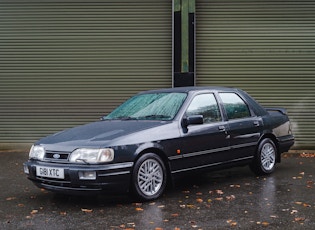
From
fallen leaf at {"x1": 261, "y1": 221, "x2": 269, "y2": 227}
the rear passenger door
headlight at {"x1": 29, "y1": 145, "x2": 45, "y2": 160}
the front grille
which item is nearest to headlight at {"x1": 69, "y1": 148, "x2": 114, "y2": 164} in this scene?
the front grille

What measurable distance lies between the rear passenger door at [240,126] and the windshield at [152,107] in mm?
874

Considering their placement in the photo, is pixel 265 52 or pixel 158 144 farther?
pixel 265 52

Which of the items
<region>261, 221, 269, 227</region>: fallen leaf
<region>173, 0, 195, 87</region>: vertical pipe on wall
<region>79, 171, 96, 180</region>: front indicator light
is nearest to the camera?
<region>261, 221, 269, 227</region>: fallen leaf

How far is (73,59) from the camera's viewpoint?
11266 millimetres

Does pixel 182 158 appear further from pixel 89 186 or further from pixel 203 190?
pixel 89 186

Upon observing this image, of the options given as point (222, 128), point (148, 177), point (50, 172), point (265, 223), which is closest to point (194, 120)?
point (222, 128)

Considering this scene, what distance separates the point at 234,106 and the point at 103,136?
2.45 meters

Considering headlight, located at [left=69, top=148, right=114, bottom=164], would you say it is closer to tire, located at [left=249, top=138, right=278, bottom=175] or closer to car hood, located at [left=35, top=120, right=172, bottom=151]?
car hood, located at [left=35, top=120, right=172, bottom=151]

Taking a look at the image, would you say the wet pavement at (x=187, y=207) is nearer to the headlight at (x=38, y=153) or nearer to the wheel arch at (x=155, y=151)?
the wheel arch at (x=155, y=151)

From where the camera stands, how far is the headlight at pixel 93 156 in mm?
5246

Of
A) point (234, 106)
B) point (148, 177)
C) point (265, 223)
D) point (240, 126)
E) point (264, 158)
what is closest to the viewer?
point (265, 223)

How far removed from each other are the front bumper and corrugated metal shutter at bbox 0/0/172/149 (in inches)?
234

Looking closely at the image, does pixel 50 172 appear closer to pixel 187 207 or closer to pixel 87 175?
pixel 87 175

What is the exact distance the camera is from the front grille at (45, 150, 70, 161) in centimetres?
538
